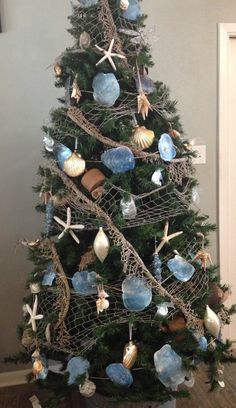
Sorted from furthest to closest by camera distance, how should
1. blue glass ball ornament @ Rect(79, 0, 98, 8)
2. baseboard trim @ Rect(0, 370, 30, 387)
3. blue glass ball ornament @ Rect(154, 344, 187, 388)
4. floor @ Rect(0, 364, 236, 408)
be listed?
baseboard trim @ Rect(0, 370, 30, 387) < floor @ Rect(0, 364, 236, 408) < blue glass ball ornament @ Rect(79, 0, 98, 8) < blue glass ball ornament @ Rect(154, 344, 187, 388)

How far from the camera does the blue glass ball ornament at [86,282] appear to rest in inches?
41.6

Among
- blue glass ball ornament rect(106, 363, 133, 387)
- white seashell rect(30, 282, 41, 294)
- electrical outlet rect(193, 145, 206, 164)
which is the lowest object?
blue glass ball ornament rect(106, 363, 133, 387)

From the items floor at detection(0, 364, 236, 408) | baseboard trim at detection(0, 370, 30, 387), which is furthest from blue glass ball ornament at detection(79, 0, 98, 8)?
baseboard trim at detection(0, 370, 30, 387)

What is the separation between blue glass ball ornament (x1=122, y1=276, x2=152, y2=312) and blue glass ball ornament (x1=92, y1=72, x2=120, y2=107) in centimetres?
53

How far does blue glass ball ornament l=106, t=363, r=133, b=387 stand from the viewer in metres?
1.05

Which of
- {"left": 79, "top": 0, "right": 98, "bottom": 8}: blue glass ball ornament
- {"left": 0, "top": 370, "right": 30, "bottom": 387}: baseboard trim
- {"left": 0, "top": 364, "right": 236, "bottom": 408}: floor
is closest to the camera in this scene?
{"left": 79, "top": 0, "right": 98, "bottom": 8}: blue glass ball ornament

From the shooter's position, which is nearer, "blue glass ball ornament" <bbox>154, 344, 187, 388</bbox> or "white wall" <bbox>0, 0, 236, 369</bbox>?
"blue glass ball ornament" <bbox>154, 344, 187, 388</bbox>

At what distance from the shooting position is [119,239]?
1.05 meters

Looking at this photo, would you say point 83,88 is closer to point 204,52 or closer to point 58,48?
point 58,48

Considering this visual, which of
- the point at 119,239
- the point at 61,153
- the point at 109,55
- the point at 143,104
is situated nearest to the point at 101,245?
the point at 119,239

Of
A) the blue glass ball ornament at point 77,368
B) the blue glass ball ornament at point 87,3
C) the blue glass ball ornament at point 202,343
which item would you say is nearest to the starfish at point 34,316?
the blue glass ball ornament at point 77,368

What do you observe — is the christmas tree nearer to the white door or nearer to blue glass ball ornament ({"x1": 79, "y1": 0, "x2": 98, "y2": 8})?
blue glass ball ornament ({"x1": 79, "y1": 0, "x2": 98, "y2": 8})

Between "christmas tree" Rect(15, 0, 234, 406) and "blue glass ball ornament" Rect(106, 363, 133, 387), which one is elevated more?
"christmas tree" Rect(15, 0, 234, 406)

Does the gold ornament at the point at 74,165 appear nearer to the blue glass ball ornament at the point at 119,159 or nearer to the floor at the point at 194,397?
the blue glass ball ornament at the point at 119,159
